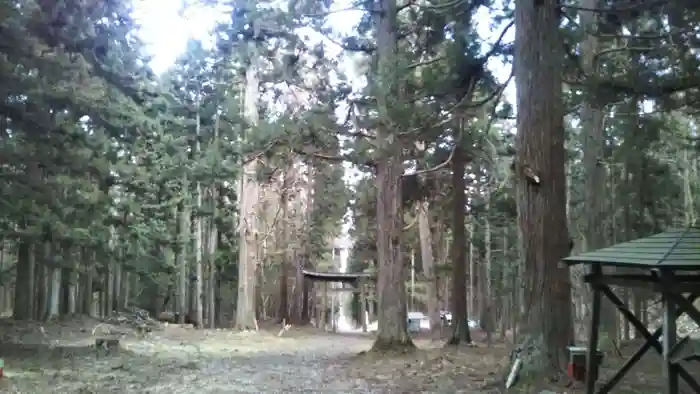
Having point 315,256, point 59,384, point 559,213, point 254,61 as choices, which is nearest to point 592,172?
point 559,213

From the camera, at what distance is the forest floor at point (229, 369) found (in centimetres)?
825

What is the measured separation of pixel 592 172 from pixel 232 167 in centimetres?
1411

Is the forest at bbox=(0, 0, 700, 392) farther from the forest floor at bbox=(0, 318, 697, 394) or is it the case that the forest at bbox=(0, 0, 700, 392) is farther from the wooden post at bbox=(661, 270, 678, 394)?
the wooden post at bbox=(661, 270, 678, 394)

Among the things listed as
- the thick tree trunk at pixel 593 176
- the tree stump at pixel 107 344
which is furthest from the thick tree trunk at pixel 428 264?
Result: the tree stump at pixel 107 344

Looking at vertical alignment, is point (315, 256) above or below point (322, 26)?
below

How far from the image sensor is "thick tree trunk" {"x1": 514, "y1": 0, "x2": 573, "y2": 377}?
282 inches

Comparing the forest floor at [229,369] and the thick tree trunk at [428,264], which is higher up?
the thick tree trunk at [428,264]

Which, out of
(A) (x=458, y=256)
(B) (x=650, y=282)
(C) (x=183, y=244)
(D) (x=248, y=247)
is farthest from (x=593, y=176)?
(C) (x=183, y=244)

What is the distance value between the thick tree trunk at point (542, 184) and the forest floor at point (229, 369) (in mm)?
671

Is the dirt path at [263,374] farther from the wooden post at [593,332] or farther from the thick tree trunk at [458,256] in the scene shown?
the thick tree trunk at [458,256]

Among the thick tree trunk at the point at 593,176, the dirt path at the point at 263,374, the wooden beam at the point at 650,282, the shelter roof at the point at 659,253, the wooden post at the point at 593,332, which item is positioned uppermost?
the thick tree trunk at the point at 593,176

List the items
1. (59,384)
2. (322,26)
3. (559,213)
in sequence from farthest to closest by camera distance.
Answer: (322,26), (59,384), (559,213)

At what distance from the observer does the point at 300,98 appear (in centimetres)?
2445

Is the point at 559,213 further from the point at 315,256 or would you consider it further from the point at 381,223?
the point at 315,256
